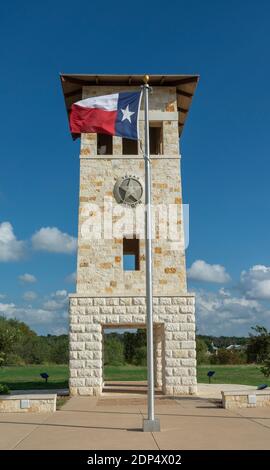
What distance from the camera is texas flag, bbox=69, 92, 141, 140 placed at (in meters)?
14.6

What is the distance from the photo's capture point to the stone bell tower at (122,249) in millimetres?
20516

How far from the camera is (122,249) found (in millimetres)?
21688

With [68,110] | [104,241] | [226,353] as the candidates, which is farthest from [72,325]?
[226,353]

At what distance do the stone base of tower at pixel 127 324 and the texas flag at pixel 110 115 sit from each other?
8.24m

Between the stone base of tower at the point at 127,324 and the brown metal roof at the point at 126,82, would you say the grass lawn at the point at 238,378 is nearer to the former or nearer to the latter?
the stone base of tower at the point at 127,324

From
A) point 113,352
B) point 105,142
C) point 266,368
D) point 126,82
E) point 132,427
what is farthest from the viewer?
point 113,352

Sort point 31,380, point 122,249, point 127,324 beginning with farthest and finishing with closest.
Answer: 1. point 31,380
2. point 122,249
3. point 127,324

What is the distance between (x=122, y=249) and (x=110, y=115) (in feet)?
26.4

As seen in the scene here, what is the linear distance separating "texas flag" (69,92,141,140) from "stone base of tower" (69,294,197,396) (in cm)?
824

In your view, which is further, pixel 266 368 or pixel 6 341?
pixel 266 368

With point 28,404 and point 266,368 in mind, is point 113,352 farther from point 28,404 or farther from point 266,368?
point 28,404

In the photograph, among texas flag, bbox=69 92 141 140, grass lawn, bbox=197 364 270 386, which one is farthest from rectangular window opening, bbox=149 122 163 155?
grass lawn, bbox=197 364 270 386

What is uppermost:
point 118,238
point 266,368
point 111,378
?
point 118,238

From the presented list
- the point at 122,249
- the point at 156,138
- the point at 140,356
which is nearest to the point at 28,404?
the point at 122,249
